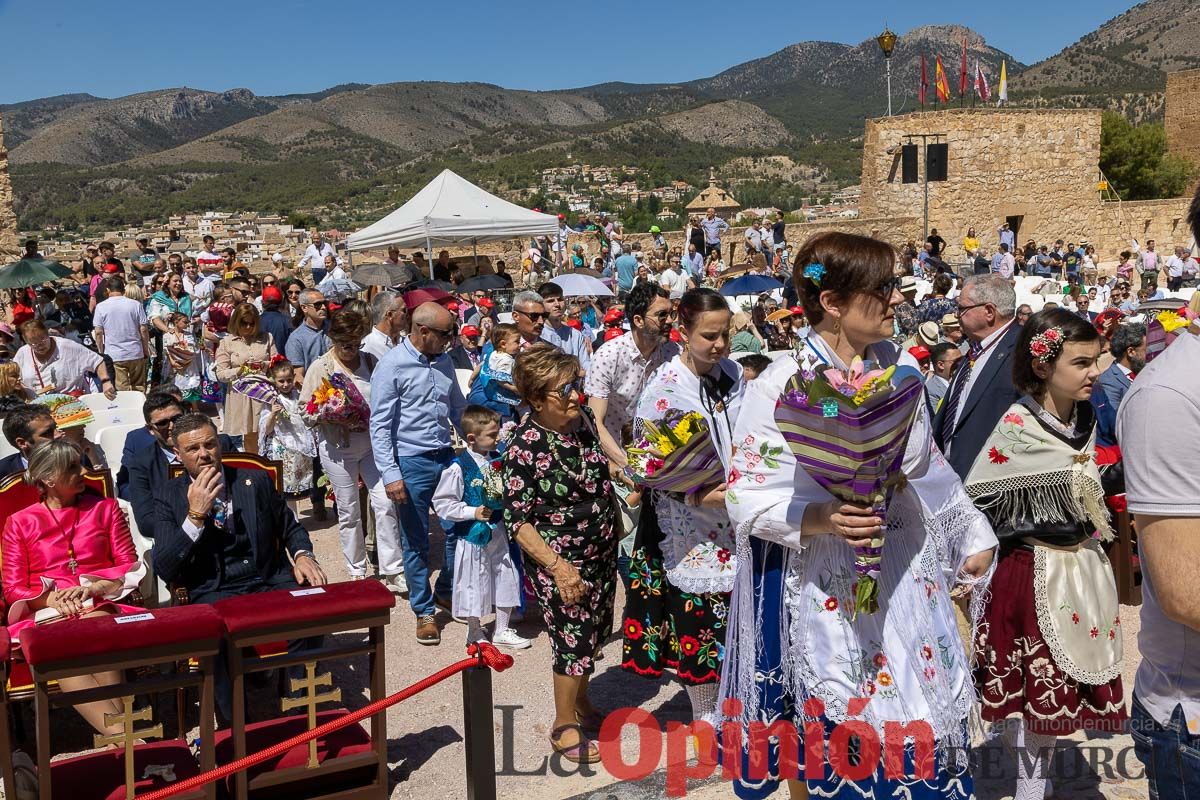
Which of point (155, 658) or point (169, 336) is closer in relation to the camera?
point (155, 658)

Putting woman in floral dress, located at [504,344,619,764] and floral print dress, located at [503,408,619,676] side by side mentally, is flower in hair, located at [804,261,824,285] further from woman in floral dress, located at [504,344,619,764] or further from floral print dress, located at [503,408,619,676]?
floral print dress, located at [503,408,619,676]

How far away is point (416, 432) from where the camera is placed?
587cm

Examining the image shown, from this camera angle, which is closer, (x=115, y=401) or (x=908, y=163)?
(x=115, y=401)

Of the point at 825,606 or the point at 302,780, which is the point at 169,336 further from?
the point at 825,606

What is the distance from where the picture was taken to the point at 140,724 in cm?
423

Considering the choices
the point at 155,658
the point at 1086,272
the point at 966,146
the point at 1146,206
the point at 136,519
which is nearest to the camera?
the point at 155,658

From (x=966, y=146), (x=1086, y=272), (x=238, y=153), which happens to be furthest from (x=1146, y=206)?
(x=238, y=153)

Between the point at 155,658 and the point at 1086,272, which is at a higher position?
the point at 1086,272

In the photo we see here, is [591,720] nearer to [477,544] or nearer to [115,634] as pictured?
[477,544]

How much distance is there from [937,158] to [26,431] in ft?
115

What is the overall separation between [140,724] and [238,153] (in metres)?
91.4

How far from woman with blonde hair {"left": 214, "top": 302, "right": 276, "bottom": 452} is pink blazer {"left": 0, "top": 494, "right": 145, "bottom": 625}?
4.05 meters

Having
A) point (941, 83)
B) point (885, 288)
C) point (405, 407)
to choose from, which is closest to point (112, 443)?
point (405, 407)

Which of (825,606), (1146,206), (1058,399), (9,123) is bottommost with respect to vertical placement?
(825,606)
